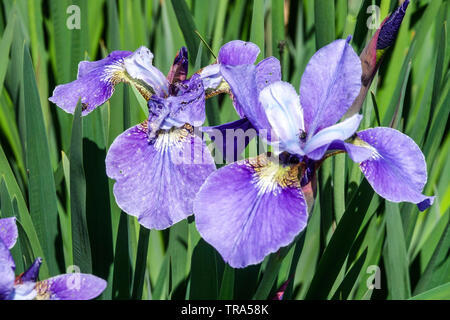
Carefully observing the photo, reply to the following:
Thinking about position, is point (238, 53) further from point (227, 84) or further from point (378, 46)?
point (378, 46)

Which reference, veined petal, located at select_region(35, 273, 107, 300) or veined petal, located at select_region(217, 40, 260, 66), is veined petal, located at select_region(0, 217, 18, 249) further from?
veined petal, located at select_region(217, 40, 260, 66)

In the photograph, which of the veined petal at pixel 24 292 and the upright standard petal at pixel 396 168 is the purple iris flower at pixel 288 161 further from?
the veined petal at pixel 24 292

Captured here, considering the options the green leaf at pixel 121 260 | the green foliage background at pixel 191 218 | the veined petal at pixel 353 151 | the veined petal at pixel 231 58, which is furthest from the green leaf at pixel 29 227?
the veined petal at pixel 353 151

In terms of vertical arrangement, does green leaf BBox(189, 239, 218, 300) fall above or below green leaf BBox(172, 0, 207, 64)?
below

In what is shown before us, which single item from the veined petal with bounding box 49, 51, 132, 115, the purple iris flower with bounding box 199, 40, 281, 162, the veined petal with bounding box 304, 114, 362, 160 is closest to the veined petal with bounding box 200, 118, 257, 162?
the purple iris flower with bounding box 199, 40, 281, 162

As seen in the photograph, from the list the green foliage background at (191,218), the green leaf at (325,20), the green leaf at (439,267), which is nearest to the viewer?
the green foliage background at (191,218)
